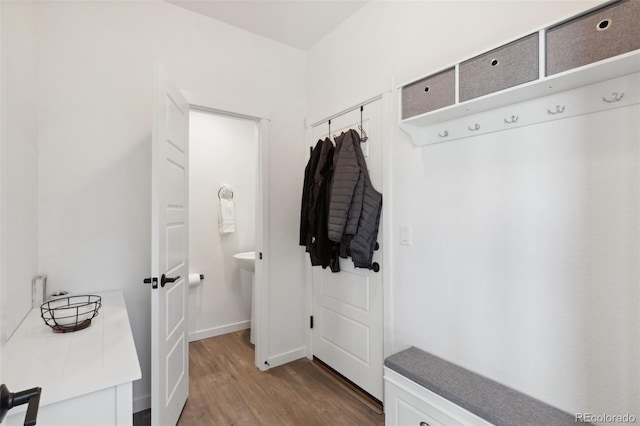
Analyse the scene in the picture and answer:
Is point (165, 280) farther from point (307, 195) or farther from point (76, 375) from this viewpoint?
point (307, 195)

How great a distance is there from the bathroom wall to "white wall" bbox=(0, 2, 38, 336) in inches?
56.7

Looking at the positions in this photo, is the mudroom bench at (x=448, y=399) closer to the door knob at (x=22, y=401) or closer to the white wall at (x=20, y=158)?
the door knob at (x=22, y=401)

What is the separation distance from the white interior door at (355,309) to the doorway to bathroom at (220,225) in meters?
0.81

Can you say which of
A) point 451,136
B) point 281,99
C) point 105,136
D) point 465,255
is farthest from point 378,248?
point 105,136

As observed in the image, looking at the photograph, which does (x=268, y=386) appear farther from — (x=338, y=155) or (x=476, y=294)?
(x=338, y=155)

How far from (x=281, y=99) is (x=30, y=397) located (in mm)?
2440

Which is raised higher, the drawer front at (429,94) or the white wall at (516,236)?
the drawer front at (429,94)

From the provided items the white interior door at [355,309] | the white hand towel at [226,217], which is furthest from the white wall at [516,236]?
the white hand towel at [226,217]

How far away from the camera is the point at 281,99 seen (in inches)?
→ 102

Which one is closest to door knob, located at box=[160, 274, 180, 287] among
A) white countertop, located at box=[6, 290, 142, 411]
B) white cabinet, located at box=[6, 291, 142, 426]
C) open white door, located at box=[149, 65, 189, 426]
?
open white door, located at box=[149, 65, 189, 426]

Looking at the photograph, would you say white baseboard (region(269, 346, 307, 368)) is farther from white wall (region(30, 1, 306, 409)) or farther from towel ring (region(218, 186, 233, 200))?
towel ring (region(218, 186, 233, 200))

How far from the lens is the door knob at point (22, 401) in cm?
51

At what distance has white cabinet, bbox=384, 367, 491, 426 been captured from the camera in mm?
1226

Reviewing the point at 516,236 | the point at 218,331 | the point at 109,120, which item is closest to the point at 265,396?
the point at 218,331
